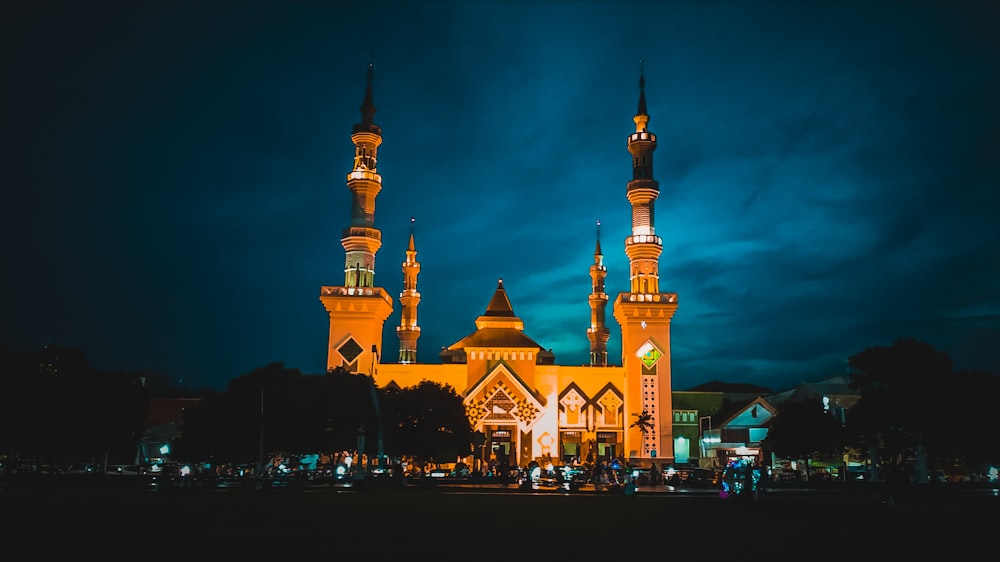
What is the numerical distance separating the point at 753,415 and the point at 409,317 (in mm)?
42264

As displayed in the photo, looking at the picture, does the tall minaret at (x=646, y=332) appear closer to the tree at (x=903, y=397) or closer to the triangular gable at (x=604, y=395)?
the triangular gable at (x=604, y=395)

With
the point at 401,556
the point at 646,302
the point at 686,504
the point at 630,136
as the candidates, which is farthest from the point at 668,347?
the point at 401,556

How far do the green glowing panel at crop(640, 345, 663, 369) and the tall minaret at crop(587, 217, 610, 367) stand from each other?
20164 mm

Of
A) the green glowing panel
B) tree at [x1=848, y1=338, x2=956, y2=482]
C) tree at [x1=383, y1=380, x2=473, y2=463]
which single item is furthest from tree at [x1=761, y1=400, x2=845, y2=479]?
tree at [x1=383, y1=380, x2=473, y2=463]

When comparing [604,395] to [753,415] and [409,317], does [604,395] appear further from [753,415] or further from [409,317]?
[409,317]

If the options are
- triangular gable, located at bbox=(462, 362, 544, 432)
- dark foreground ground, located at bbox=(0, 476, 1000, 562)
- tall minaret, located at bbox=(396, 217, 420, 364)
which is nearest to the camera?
dark foreground ground, located at bbox=(0, 476, 1000, 562)

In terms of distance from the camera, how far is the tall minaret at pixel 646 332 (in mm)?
77938

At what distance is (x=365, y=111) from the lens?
8375 centimetres

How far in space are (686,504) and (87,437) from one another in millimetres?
39779

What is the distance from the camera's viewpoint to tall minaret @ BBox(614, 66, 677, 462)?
77.9m

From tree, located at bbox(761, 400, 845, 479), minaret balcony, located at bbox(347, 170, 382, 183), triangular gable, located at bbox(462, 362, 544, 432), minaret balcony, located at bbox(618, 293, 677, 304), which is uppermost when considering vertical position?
minaret balcony, located at bbox(347, 170, 382, 183)

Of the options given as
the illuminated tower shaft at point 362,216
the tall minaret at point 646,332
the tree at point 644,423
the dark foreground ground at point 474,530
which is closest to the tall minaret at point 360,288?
the illuminated tower shaft at point 362,216

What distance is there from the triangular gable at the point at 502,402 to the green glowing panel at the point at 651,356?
10.9m

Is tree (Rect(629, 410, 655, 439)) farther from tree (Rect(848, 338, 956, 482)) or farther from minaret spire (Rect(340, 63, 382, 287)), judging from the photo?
minaret spire (Rect(340, 63, 382, 287))
